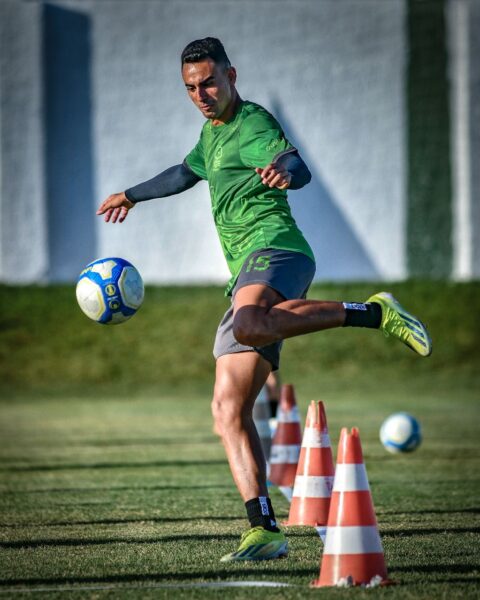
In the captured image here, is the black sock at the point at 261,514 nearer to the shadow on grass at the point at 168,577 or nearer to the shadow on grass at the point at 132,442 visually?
the shadow on grass at the point at 168,577

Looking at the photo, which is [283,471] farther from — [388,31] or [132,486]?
[388,31]

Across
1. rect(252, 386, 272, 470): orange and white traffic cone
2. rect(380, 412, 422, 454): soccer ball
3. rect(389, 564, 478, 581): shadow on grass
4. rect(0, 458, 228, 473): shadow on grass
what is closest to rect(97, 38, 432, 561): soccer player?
rect(389, 564, 478, 581): shadow on grass

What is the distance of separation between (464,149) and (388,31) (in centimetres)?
345

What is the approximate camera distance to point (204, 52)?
574cm

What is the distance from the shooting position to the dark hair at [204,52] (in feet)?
18.8

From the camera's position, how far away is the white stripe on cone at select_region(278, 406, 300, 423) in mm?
8594

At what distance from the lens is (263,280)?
17.9 ft

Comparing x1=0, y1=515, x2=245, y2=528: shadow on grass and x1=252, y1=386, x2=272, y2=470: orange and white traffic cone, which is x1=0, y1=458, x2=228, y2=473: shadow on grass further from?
x1=0, y1=515, x2=245, y2=528: shadow on grass

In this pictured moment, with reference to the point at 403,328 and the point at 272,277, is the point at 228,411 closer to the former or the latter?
the point at 272,277

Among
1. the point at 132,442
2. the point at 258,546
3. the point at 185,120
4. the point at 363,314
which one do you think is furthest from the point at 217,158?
the point at 185,120

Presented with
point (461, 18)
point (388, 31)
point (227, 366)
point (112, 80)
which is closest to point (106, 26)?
point (112, 80)

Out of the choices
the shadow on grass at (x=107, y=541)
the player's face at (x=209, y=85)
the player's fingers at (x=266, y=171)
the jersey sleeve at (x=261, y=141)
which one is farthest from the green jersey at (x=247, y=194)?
the shadow on grass at (x=107, y=541)

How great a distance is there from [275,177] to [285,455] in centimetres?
370

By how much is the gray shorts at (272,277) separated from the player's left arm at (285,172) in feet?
1.25
